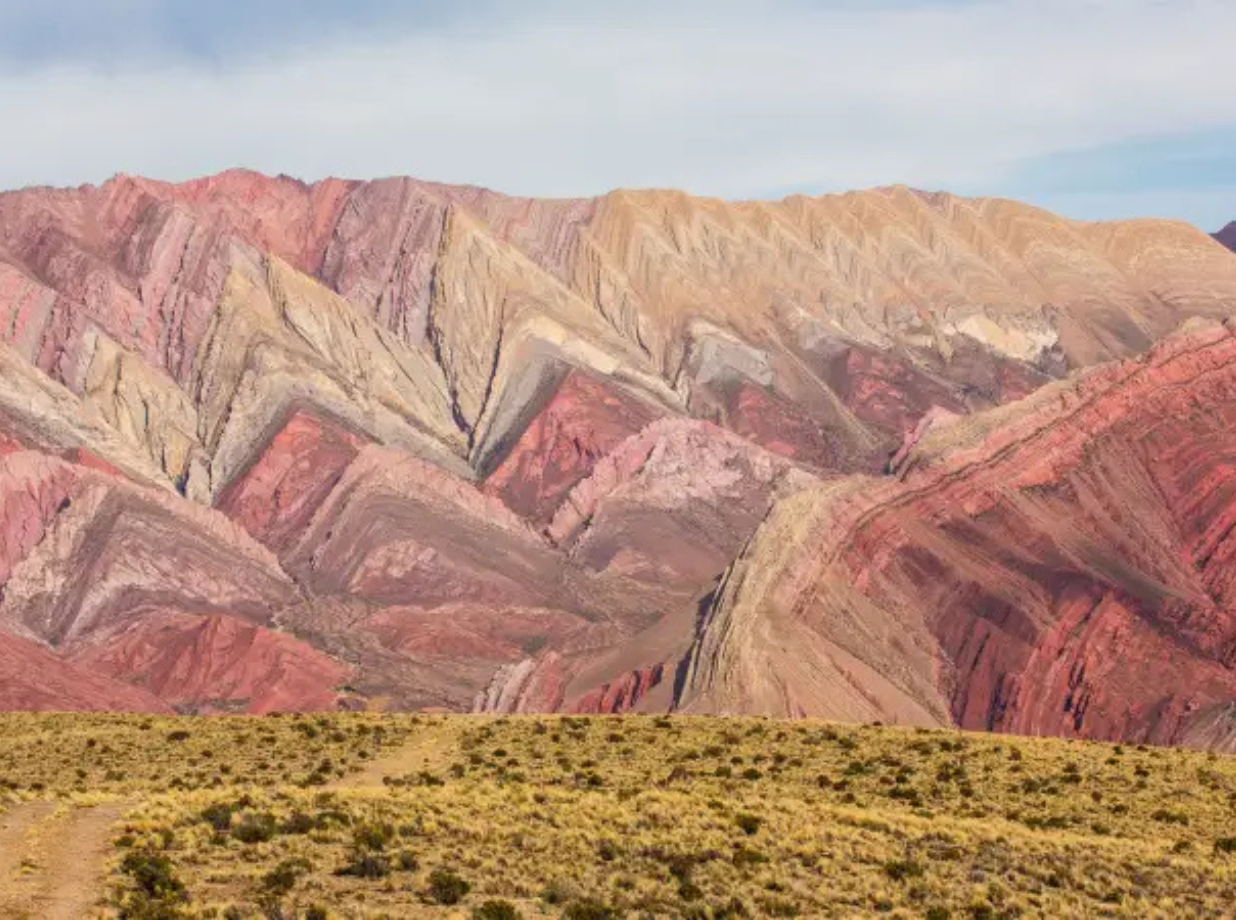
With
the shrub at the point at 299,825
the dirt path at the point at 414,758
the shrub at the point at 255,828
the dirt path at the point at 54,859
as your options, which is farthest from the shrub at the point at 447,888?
the dirt path at the point at 414,758

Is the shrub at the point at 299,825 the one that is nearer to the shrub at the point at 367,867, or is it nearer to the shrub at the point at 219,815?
the shrub at the point at 219,815

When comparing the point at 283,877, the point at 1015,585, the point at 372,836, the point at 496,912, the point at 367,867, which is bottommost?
the point at 283,877

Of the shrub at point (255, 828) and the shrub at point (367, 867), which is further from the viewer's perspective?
the shrub at point (255, 828)

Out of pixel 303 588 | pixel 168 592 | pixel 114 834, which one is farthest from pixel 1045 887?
pixel 303 588

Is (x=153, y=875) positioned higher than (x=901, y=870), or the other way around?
(x=901, y=870)

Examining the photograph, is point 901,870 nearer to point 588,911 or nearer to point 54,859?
point 588,911

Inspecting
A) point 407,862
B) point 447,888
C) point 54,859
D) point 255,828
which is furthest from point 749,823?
point 54,859
